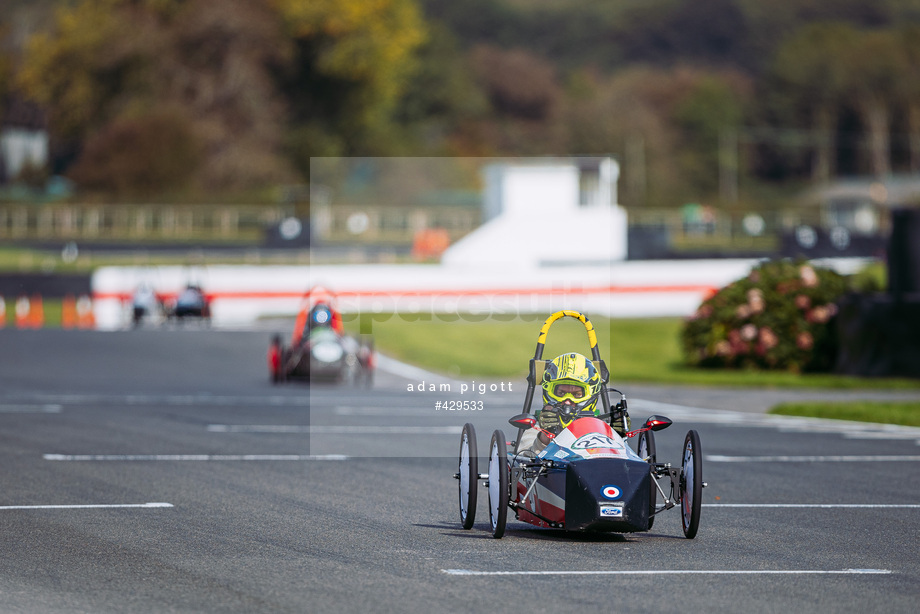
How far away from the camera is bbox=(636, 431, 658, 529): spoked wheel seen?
922 cm

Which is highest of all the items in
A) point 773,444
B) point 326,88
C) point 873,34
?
point 873,34

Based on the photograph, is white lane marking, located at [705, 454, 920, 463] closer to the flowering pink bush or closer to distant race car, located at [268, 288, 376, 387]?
distant race car, located at [268, 288, 376, 387]

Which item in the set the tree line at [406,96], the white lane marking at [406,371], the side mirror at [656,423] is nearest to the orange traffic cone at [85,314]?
the white lane marking at [406,371]

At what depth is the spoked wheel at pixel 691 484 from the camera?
9242 millimetres

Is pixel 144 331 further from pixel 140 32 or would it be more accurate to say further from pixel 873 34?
pixel 873 34

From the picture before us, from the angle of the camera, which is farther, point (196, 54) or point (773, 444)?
point (196, 54)

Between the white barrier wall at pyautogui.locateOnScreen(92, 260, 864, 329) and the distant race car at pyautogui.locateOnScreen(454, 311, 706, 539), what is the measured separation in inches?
1034

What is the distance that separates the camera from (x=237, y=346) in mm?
29250

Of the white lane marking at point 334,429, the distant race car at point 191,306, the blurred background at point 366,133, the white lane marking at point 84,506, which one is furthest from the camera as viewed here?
the blurred background at point 366,133

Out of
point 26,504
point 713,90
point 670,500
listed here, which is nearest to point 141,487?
point 26,504

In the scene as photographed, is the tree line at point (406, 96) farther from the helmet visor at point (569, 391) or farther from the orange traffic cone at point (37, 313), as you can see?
the helmet visor at point (569, 391)

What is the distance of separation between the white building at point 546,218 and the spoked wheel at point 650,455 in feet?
118

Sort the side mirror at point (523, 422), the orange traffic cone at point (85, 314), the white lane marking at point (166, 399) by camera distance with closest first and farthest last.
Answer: the side mirror at point (523, 422), the white lane marking at point (166, 399), the orange traffic cone at point (85, 314)

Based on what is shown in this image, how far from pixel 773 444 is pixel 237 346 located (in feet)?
51.0
